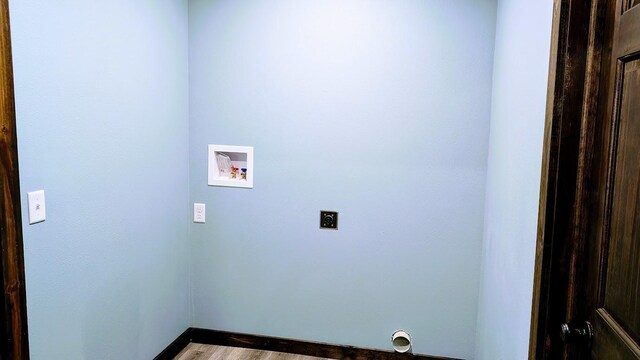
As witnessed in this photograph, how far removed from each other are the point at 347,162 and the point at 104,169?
1.23 meters

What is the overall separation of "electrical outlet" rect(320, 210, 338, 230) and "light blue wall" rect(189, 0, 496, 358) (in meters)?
0.04

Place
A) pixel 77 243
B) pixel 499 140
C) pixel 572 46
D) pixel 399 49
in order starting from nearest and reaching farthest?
pixel 572 46 < pixel 77 243 < pixel 499 140 < pixel 399 49

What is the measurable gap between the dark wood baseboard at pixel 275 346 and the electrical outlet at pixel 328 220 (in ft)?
2.37

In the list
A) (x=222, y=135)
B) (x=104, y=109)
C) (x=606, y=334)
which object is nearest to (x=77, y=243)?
(x=104, y=109)

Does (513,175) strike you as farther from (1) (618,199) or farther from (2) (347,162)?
(2) (347,162)

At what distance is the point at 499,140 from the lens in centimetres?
206

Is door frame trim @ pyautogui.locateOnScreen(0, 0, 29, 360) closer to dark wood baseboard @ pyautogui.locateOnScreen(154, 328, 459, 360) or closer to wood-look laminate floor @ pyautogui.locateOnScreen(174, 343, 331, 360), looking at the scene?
dark wood baseboard @ pyautogui.locateOnScreen(154, 328, 459, 360)

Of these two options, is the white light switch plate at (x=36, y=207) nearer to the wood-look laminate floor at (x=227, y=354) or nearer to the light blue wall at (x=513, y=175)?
the wood-look laminate floor at (x=227, y=354)

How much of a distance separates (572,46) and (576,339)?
2.62 feet

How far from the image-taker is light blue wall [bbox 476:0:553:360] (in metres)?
1.42

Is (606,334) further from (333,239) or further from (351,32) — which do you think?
(351,32)

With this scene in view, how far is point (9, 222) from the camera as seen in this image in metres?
1.44

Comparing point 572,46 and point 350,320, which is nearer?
point 572,46

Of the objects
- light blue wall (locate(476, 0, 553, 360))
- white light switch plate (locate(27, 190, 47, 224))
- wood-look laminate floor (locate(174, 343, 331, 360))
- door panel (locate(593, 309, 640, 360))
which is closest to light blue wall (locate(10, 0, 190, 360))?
white light switch plate (locate(27, 190, 47, 224))
